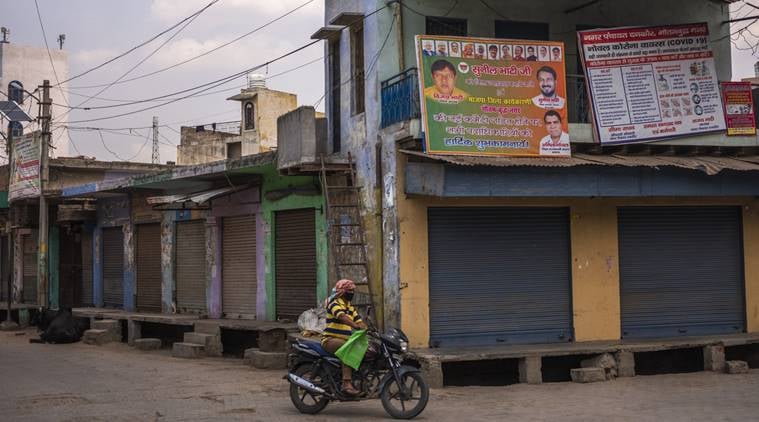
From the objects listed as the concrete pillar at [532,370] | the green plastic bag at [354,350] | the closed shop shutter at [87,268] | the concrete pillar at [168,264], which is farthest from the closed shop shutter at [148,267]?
the green plastic bag at [354,350]

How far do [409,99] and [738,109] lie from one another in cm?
613

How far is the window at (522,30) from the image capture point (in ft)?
50.6

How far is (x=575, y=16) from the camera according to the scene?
15.8 meters

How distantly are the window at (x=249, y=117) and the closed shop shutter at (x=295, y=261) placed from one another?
2407 centimetres

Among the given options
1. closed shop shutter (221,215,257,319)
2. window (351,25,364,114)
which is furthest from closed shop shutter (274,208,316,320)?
window (351,25,364,114)

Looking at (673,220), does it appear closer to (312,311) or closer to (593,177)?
(593,177)

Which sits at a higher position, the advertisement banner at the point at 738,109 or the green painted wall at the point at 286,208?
the advertisement banner at the point at 738,109

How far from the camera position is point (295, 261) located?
1753cm

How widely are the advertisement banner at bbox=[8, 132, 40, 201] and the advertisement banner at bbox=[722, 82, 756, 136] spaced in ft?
58.8

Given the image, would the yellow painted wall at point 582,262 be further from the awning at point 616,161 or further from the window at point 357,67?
the window at point 357,67

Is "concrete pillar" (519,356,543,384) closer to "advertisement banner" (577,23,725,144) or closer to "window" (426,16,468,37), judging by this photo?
"advertisement banner" (577,23,725,144)

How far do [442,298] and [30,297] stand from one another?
63.1ft

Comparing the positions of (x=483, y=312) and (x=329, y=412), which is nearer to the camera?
(x=329, y=412)

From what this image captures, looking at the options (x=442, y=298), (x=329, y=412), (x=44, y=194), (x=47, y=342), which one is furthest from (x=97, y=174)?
(x=329, y=412)
